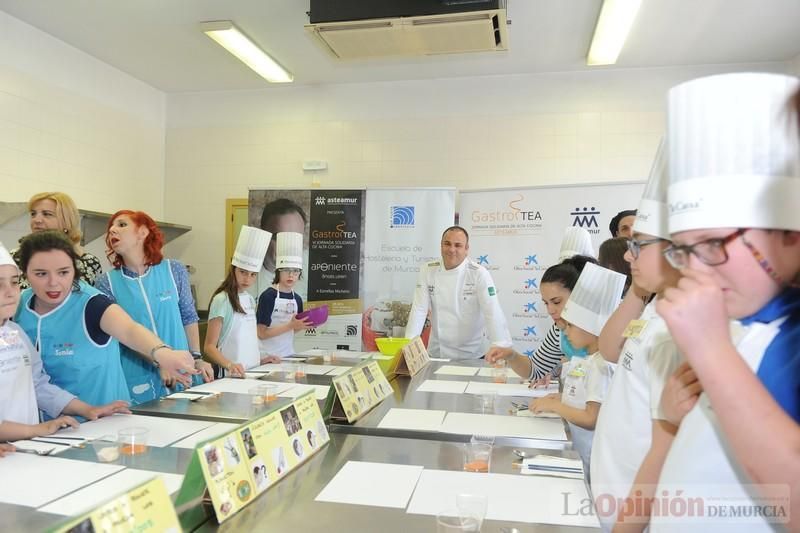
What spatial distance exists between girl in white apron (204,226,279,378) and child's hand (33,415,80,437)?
1.30m

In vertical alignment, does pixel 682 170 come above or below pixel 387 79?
below

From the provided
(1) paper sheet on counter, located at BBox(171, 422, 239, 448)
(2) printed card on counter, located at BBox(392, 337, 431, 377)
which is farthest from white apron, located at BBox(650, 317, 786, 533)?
(2) printed card on counter, located at BBox(392, 337, 431, 377)

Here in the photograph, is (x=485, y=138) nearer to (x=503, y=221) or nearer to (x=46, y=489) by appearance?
(x=503, y=221)

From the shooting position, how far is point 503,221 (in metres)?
5.01

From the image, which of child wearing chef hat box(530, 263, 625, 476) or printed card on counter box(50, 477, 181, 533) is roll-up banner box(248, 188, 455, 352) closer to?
→ child wearing chef hat box(530, 263, 625, 476)

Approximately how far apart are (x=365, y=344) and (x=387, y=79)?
2.50 metres

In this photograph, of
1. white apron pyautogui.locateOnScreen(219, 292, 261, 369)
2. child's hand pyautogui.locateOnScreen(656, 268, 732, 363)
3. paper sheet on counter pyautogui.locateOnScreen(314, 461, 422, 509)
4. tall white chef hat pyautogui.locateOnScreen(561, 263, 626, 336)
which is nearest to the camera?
child's hand pyautogui.locateOnScreen(656, 268, 732, 363)

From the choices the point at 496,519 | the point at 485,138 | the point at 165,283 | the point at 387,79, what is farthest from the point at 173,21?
the point at 496,519

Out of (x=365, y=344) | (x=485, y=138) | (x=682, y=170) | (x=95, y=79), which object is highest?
(x=95, y=79)

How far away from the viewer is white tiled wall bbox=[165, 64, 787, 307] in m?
5.03

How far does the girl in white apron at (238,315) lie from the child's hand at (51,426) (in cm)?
130

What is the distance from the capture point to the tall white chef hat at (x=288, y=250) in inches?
148

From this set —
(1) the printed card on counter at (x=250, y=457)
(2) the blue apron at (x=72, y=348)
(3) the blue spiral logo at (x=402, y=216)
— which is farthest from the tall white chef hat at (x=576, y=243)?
(2) the blue apron at (x=72, y=348)

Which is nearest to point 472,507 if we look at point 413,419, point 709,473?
point 709,473
